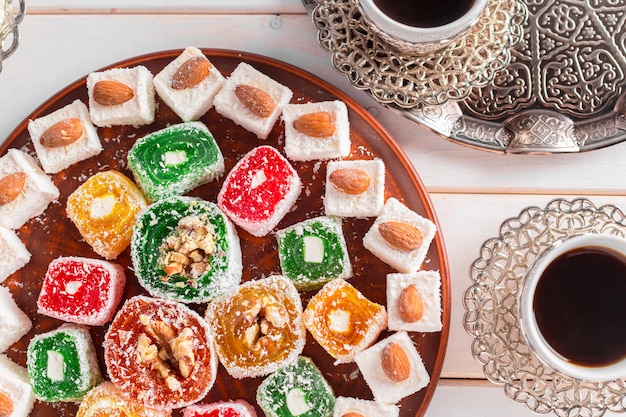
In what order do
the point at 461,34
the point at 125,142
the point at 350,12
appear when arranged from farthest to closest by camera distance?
1. the point at 125,142
2. the point at 350,12
3. the point at 461,34

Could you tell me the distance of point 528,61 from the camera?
1.61 m

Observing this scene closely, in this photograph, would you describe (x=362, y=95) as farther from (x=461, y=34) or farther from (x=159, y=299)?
(x=159, y=299)

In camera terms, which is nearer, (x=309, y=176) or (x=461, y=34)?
(x=461, y=34)

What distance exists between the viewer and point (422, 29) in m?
1.40

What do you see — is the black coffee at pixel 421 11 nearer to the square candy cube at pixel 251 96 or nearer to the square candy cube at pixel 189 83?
the square candy cube at pixel 251 96

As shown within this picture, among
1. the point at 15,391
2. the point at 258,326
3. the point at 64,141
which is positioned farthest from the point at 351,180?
the point at 15,391

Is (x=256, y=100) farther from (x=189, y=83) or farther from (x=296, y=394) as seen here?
(x=296, y=394)

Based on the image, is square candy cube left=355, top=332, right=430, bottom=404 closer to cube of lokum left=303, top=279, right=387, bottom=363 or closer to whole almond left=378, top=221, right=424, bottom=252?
cube of lokum left=303, top=279, right=387, bottom=363

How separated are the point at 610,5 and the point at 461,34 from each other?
39cm

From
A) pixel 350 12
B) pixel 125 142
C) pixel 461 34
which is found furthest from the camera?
pixel 125 142

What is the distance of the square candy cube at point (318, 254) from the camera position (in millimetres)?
1553

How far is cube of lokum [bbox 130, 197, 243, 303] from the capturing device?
153cm

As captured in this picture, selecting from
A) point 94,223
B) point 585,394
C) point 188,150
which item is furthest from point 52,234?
point 585,394

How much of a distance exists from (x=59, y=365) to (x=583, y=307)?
3.51 ft
